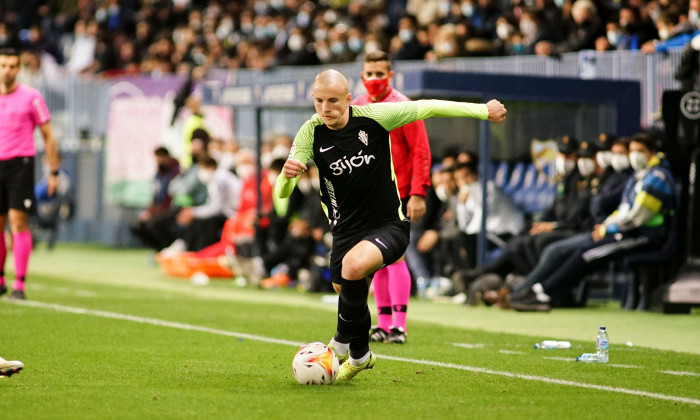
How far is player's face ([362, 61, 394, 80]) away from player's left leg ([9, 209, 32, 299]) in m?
4.20

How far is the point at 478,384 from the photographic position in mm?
7551

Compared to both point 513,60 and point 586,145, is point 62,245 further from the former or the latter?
point 586,145

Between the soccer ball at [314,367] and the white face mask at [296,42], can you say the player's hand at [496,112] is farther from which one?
the white face mask at [296,42]

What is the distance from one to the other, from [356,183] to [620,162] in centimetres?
646

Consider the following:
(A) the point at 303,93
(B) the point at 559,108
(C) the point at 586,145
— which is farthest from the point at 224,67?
(C) the point at 586,145

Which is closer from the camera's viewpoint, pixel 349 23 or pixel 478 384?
pixel 478 384

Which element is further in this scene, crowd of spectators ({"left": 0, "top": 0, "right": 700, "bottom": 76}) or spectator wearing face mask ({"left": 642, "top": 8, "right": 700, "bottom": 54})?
crowd of spectators ({"left": 0, "top": 0, "right": 700, "bottom": 76})

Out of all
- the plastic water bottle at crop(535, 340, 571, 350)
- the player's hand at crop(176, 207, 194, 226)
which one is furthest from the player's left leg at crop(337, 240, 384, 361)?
the player's hand at crop(176, 207, 194, 226)

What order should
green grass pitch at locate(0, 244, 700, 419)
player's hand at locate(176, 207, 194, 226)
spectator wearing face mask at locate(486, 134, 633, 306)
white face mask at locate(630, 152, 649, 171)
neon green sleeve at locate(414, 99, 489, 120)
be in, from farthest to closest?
player's hand at locate(176, 207, 194, 226) → spectator wearing face mask at locate(486, 134, 633, 306) → white face mask at locate(630, 152, 649, 171) → neon green sleeve at locate(414, 99, 489, 120) → green grass pitch at locate(0, 244, 700, 419)

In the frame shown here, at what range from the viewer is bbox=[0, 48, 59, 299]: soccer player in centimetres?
1242

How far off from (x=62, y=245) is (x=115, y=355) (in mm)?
17218

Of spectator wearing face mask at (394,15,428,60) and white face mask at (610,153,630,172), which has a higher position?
spectator wearing face mask at (394,15,428,60)

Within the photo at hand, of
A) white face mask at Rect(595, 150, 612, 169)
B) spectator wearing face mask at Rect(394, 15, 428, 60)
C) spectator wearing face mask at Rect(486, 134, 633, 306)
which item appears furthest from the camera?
spectator wearing face mask at Rect(394, 15, 428, 60)

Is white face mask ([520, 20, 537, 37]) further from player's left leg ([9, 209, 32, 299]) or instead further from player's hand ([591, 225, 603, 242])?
player's left leg ([9, 209, 32, 299])
